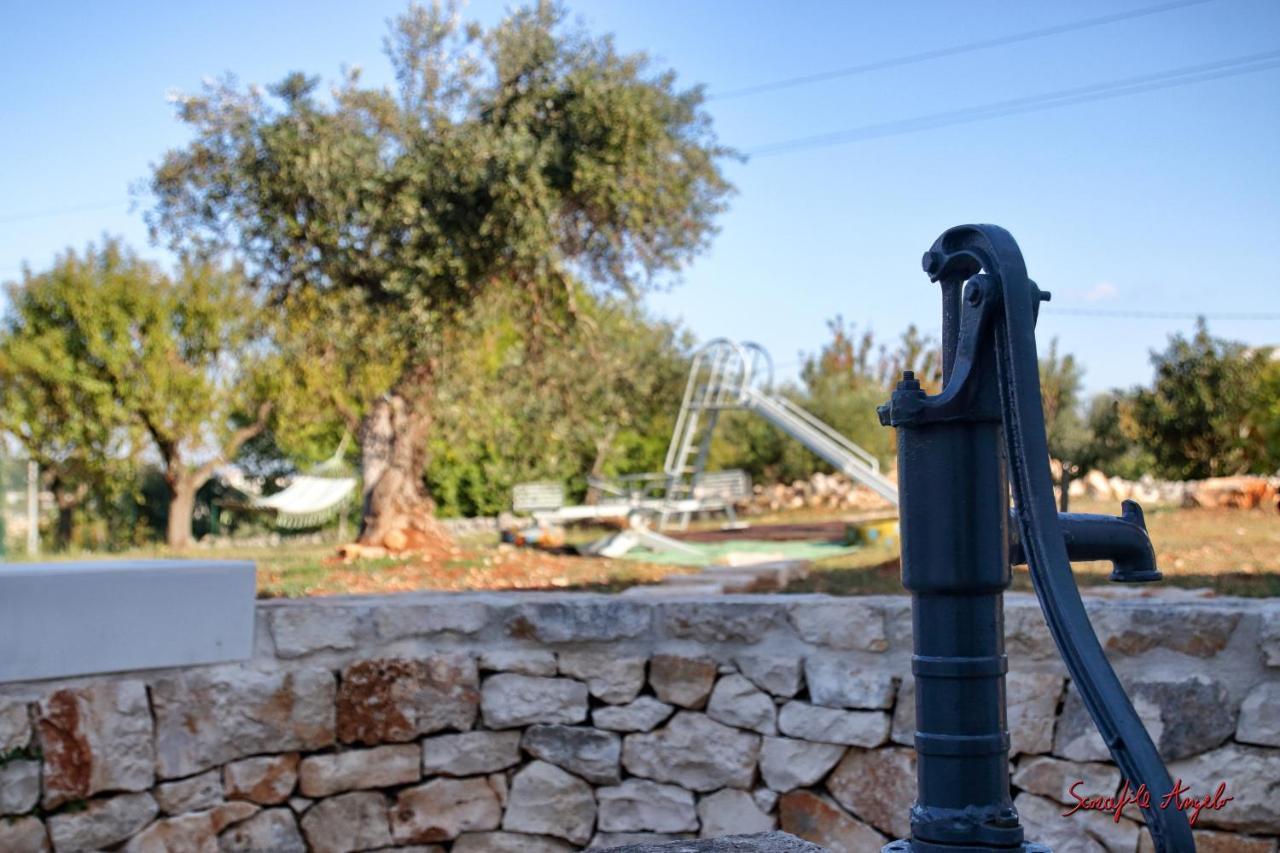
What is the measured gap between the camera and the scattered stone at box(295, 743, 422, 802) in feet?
9.58

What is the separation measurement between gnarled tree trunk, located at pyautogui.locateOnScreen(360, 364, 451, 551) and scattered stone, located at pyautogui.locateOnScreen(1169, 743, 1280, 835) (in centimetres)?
743

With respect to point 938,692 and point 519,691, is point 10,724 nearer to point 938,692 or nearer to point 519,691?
point 519,691

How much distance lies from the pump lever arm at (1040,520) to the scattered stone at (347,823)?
2.46 meters

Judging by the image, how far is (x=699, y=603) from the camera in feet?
9.82

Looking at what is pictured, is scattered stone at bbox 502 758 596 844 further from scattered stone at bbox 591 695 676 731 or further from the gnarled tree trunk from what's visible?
the gnarled tree trunk

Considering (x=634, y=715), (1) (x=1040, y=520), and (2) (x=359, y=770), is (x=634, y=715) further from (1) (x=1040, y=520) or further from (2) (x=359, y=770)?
(1) (x=1040, y=520)

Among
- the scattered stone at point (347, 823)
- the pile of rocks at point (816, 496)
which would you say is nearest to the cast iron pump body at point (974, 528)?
the scattered stone at point (347, 823)

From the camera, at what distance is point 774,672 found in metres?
2.88

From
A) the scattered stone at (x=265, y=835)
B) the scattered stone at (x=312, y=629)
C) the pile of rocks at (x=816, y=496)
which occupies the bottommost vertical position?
the scattered stone at (x=265, y=835)

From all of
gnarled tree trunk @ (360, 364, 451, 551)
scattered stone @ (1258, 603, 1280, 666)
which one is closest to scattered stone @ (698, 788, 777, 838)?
scattered stone @ (1258, 603, 1280, 666)

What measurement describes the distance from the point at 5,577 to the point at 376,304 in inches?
270

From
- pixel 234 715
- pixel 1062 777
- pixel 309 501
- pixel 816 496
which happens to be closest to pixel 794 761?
pixel 1062 777

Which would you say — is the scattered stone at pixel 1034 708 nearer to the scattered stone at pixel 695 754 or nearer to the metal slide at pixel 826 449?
the scattered stone at pixel 695 754

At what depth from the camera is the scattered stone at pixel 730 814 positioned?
2895mm
